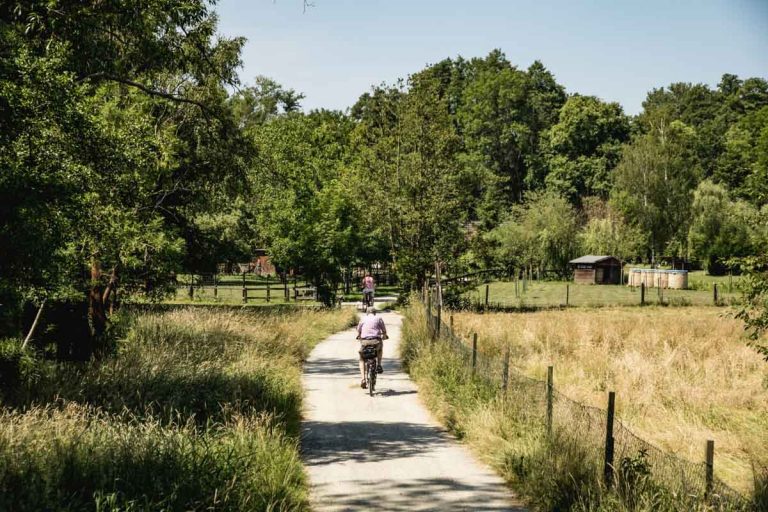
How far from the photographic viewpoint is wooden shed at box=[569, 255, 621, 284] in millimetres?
55659

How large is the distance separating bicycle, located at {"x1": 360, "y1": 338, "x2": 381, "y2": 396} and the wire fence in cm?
328

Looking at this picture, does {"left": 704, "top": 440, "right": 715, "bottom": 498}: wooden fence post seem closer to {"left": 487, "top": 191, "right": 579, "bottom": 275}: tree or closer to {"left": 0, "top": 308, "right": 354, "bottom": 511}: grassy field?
{"left": 0, "top": 308, "right": 354, "bottom": 511}: grassy field

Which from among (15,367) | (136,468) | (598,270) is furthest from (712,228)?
(136,468)

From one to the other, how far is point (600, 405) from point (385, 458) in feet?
18.4

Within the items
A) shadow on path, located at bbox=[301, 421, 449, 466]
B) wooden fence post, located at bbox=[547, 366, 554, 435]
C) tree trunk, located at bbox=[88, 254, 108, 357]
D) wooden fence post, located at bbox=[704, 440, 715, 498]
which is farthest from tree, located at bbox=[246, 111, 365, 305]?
wooden fence post, located at bbox=[704, 440, 715, 498]

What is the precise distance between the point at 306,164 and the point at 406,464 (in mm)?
31346

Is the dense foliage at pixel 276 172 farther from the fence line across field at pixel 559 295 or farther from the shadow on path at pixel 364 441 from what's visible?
the shadow on path at pixel 364 441

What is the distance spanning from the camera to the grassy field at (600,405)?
751 centimetres

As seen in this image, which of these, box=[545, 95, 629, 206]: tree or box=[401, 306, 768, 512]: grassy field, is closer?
box=[401, 306, 768, 512]: grassy field

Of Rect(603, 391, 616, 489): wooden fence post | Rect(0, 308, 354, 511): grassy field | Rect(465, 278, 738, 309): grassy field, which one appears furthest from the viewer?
Rect(465, 278, 738, 309): grassy field

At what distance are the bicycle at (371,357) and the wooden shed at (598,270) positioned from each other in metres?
43.8

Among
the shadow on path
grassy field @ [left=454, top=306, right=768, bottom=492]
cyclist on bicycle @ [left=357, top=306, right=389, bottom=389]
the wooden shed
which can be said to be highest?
the wooden shed

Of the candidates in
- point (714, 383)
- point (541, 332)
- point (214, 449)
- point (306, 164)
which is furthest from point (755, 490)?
point (306, 164)

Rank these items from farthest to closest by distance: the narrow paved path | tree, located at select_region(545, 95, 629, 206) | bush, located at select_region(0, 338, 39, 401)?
tree, located at select_region(545, 95, 629, 206) < bush, located at select_region(0, 338, 39, 401) < the narrow paved path
